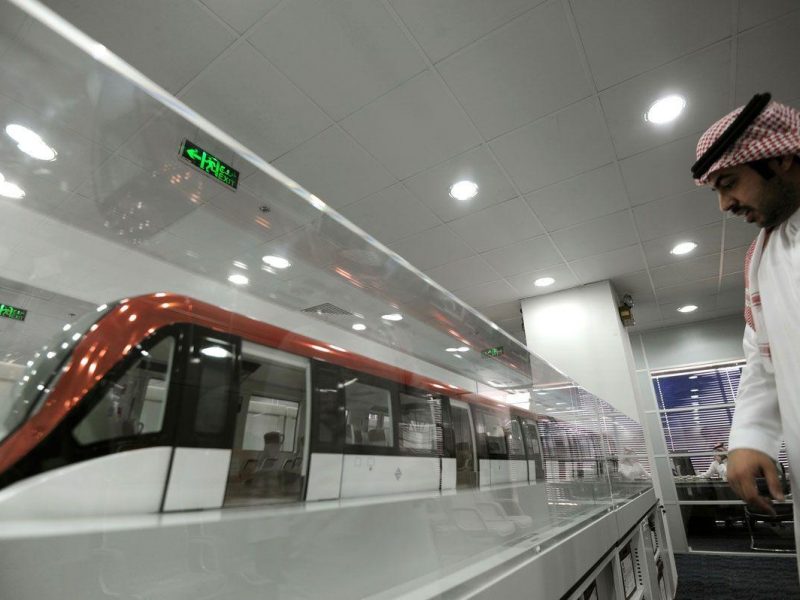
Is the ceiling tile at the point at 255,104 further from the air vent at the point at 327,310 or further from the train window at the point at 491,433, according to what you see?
the train window at the point at 491,433

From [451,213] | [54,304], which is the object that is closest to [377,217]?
[451,213]

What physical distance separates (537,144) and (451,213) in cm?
105

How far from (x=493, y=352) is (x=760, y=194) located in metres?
0.99

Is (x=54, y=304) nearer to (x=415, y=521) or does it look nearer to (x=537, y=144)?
(x=415, y=521)

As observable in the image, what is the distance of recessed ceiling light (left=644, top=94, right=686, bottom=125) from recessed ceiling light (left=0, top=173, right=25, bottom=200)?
11.1ft

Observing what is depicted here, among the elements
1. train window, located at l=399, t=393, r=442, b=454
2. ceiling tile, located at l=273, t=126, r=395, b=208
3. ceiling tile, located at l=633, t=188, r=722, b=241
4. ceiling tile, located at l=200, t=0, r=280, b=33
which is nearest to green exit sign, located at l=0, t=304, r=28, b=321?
train window, located at l=399, t=393, r=442, b=454

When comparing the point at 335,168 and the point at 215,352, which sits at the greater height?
the point at 335,168

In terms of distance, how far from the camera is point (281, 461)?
716 mm

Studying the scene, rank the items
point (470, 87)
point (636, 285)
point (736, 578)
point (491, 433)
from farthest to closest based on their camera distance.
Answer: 1. point (636, 285)
2. point (736, 578)
3. point (470, 87)
4. point (491, 433)

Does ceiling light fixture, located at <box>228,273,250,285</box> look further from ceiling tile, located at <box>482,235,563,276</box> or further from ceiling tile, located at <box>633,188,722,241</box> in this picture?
ceiling tile, located at <box>633,188,722,241</box>

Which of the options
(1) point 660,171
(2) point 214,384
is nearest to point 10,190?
(2) point 214,384

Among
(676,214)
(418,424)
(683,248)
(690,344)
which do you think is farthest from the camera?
(690,344)

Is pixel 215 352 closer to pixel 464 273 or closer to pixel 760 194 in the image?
pixel 760 194

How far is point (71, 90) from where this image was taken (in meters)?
0.56
